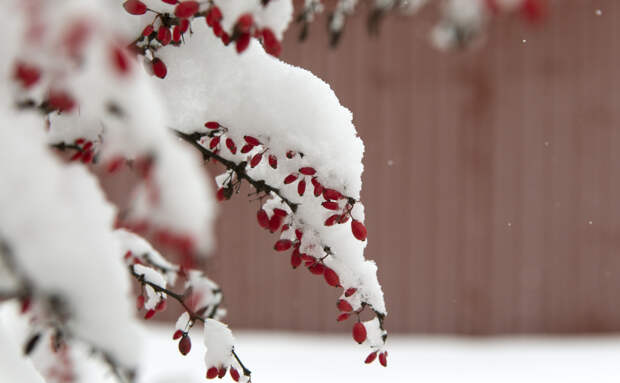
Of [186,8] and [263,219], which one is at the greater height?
[186,8]

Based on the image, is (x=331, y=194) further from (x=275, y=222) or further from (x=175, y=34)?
(x=175, y=34)

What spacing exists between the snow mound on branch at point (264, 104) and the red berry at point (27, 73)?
0.67 meters

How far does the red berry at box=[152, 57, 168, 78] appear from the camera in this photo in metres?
1.29

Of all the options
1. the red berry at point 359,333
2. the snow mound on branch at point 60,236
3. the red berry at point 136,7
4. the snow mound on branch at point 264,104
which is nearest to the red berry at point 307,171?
the snow mound on branch at point 264,104

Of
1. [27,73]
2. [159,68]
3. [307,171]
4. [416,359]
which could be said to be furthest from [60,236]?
[416,359]

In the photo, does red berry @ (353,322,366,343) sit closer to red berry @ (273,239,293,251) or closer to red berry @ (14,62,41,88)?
red berry @ (273,239,293,251)

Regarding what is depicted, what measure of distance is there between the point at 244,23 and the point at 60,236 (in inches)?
17.6

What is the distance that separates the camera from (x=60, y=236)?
1.99 feet

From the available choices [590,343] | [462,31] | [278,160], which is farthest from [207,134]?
[590,343]

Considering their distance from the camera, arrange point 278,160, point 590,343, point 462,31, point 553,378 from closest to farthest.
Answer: point 462,31 < point 278,160 < point 553,378 < point 590,343

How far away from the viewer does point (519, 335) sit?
4367mm

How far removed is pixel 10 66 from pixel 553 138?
426 cm

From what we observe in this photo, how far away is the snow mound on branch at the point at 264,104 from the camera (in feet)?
4.05

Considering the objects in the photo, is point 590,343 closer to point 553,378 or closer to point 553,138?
point 553,378
